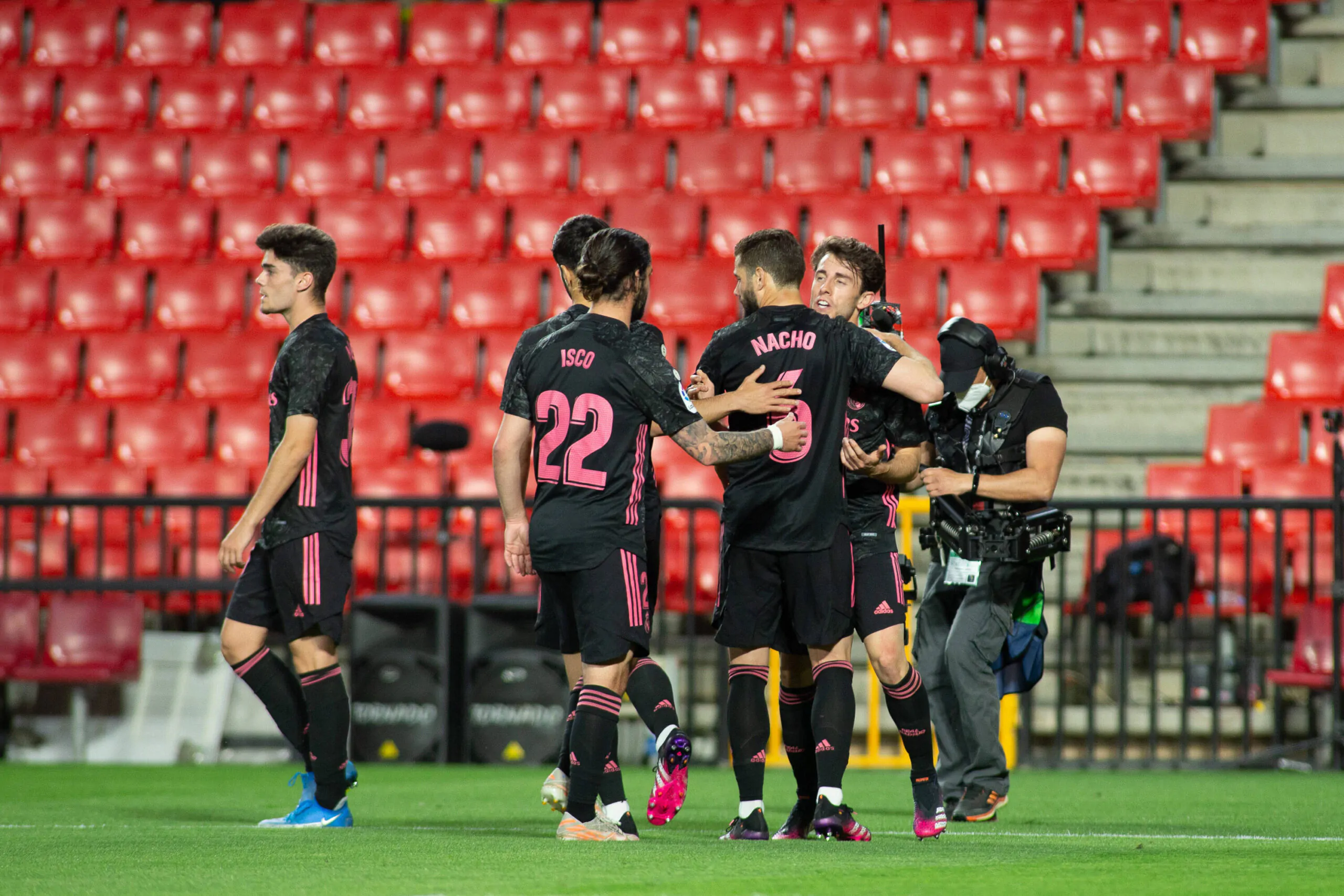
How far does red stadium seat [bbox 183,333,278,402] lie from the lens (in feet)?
35.7

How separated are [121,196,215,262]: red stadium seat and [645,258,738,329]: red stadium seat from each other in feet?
11.5

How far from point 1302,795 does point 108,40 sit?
1103 centimetres

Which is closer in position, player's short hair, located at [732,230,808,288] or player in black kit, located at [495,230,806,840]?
player in black kit, located at [495,230,806,840]

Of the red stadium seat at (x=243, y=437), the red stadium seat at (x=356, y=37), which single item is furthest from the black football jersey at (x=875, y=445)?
the red stadium seat at (x=356, y=37)

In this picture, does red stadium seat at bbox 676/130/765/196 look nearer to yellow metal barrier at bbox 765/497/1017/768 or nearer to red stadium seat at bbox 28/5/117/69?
yellow metal barrier at bbox 765/497/1017/768

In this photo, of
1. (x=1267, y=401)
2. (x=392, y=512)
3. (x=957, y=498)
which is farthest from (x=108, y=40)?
(x=957, y=498)

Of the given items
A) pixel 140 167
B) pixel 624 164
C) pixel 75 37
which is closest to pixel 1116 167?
pixel 624 164

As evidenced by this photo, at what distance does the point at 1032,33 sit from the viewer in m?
12.4

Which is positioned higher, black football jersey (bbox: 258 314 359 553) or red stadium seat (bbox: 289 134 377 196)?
red stadium seat (bbox: 289 134 377 196)

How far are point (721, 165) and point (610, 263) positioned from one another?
7.46 metres

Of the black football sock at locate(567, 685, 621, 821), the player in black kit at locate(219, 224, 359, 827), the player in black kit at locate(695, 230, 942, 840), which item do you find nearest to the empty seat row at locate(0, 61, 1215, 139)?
the player in black kit at locate(219, 224, 359, 827)

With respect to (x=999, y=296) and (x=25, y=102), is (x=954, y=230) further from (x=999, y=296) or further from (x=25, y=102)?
(x=25, y=102)

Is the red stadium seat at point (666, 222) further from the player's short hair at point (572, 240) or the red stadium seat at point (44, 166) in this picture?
the player's short hair at point (572, 240)

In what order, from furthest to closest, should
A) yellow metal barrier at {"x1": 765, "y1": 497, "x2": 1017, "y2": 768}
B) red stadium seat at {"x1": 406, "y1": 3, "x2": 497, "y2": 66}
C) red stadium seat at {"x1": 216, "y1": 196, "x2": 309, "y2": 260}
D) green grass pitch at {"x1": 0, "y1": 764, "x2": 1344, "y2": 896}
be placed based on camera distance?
red stadium seat at {"x1": 406, "y1": 3, "x2": 497, "y2": 66} < red stadium seat at {"x1": 216, "y1": 196, "x2": 309, "y2": 260} < yellow metal barrier at {"x1": 765, "y1": 497, "x2": 1017, "y2": 768} < green grass pitch at {"x1": 0, "y1": 764, "x2": 1344, "y2": 896}
